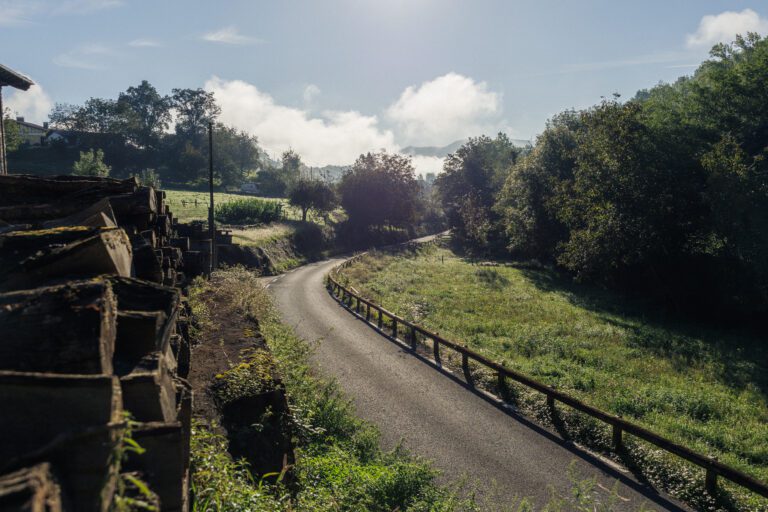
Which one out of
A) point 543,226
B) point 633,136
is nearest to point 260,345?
point 633,136

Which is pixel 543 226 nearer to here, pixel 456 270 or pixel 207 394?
pixel 456 270

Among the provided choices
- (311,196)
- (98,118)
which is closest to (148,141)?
(98,118)

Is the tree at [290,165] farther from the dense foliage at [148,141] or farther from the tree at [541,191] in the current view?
the tree at [541,191]

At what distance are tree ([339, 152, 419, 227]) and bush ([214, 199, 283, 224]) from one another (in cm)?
1353

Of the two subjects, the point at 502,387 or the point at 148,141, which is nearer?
the point at 502,387

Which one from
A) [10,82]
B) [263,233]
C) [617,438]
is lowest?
[617,438]

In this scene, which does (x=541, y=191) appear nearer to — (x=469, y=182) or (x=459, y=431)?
(x=459, y=431)

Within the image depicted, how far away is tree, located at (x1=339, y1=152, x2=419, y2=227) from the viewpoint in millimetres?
70250

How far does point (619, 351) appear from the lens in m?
18.4

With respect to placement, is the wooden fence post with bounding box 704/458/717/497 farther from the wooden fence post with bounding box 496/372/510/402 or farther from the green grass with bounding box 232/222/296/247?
the green grass with bounding box 232/222/296/247

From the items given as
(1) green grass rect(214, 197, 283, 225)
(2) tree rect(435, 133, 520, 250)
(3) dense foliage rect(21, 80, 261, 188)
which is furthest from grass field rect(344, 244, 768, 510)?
(3) dense foliage rect(21, 80, 261, 188)

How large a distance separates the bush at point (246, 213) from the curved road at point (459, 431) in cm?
4134

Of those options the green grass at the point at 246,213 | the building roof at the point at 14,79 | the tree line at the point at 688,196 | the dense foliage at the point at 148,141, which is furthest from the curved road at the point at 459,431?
the dense foliage at the point at 148,141

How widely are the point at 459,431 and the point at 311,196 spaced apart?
58848 millimetres
